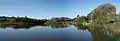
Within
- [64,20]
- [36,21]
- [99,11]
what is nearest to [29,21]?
[36,21]

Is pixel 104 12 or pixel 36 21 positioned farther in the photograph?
pixel 36 21

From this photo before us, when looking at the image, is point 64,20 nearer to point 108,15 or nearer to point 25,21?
point 25,21

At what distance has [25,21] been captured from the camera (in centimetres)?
9025

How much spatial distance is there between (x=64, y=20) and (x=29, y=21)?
41.7 ft

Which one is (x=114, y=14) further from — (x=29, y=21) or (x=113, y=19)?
(x=29, y=21)

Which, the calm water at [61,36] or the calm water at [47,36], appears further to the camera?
the calm water at [47,36]

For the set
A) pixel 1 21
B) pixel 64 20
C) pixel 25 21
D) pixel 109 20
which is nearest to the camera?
pixel 109 20

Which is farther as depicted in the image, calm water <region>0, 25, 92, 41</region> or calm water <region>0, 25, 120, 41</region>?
calm water <region>0, 25, 92, 41</region>

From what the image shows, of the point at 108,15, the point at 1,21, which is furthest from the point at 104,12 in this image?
the point at 1,21

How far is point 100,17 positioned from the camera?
3519cm

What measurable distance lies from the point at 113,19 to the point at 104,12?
5.54ft

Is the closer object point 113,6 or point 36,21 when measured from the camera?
point 113,6

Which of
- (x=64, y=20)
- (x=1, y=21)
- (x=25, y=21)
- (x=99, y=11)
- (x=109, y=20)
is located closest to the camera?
(x=109, y=20)

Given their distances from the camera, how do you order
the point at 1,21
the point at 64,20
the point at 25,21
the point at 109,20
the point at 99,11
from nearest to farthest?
the point at 109,20 → the point at 99,11 → the point at 1,21 → the point at 25,21 → the point at 64,20
